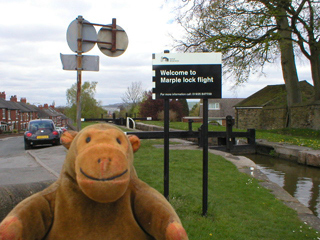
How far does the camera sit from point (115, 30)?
579 cm

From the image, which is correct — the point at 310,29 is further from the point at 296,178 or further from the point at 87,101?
the point at 87,101

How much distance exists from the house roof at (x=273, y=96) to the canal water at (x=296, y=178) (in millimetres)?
16774

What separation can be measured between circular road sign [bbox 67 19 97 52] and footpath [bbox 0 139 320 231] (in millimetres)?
2272

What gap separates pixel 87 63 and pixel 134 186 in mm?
3808

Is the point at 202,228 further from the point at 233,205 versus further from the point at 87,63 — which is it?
the point at 87,63

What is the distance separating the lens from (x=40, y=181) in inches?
151

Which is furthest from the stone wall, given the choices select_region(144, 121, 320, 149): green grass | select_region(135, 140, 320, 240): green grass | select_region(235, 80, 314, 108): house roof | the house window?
the house window

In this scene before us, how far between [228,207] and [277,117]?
84.8ft

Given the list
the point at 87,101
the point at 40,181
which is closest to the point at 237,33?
the point at 40,181

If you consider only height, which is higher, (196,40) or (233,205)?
(196,40)

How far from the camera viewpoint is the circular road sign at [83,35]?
536 centimetres

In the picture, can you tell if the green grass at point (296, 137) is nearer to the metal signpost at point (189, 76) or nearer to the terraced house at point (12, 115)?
the metal signpost at point (189, 76)

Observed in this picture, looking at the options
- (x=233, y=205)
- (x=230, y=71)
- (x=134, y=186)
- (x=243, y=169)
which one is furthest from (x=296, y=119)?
(x=134, y=186)

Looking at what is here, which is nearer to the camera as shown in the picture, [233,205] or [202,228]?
[202,228]
